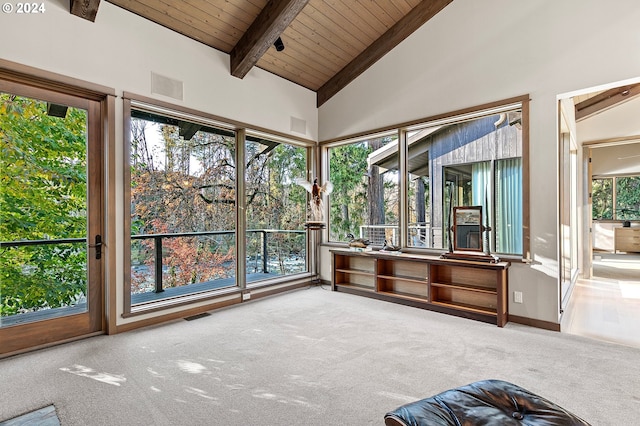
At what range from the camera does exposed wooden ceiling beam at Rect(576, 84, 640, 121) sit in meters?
4.85

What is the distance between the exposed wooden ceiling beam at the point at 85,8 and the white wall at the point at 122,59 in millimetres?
64

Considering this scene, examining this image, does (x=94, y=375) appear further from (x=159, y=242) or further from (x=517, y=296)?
(x=517, y=296)

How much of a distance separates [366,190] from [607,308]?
12.0ft

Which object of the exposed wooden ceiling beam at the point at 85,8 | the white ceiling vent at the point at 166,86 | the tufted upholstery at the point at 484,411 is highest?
the exposed wooden ceiling beam at the point at 85,8

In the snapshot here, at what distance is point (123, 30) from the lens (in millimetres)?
3521

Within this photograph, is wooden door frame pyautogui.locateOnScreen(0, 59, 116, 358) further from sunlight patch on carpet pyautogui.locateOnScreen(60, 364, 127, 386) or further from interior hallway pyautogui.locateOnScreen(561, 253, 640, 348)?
interior hallway pyautogui.locateOnScreen(561, 253, 640, 348)

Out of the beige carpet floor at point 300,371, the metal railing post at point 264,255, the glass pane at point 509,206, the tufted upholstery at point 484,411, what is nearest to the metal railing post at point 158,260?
the beige carpet floor at point 300,371

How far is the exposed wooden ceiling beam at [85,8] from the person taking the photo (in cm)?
308

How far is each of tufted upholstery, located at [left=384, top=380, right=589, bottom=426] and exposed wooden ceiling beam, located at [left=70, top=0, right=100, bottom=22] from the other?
4.22 metres

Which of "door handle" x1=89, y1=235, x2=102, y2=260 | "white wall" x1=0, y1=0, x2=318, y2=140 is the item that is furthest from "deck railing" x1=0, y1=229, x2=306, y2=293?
"white wall" x1=0, y1=0, x2=318, y2=140

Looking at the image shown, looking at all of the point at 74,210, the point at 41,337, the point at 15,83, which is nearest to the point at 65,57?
the point at 15,83

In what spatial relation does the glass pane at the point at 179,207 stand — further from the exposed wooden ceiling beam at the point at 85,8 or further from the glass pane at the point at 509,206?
the glass pane at the point at 509,206

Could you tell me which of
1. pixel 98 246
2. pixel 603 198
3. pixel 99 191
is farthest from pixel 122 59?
pixel 603 198

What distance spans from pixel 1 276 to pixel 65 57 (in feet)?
7.12
